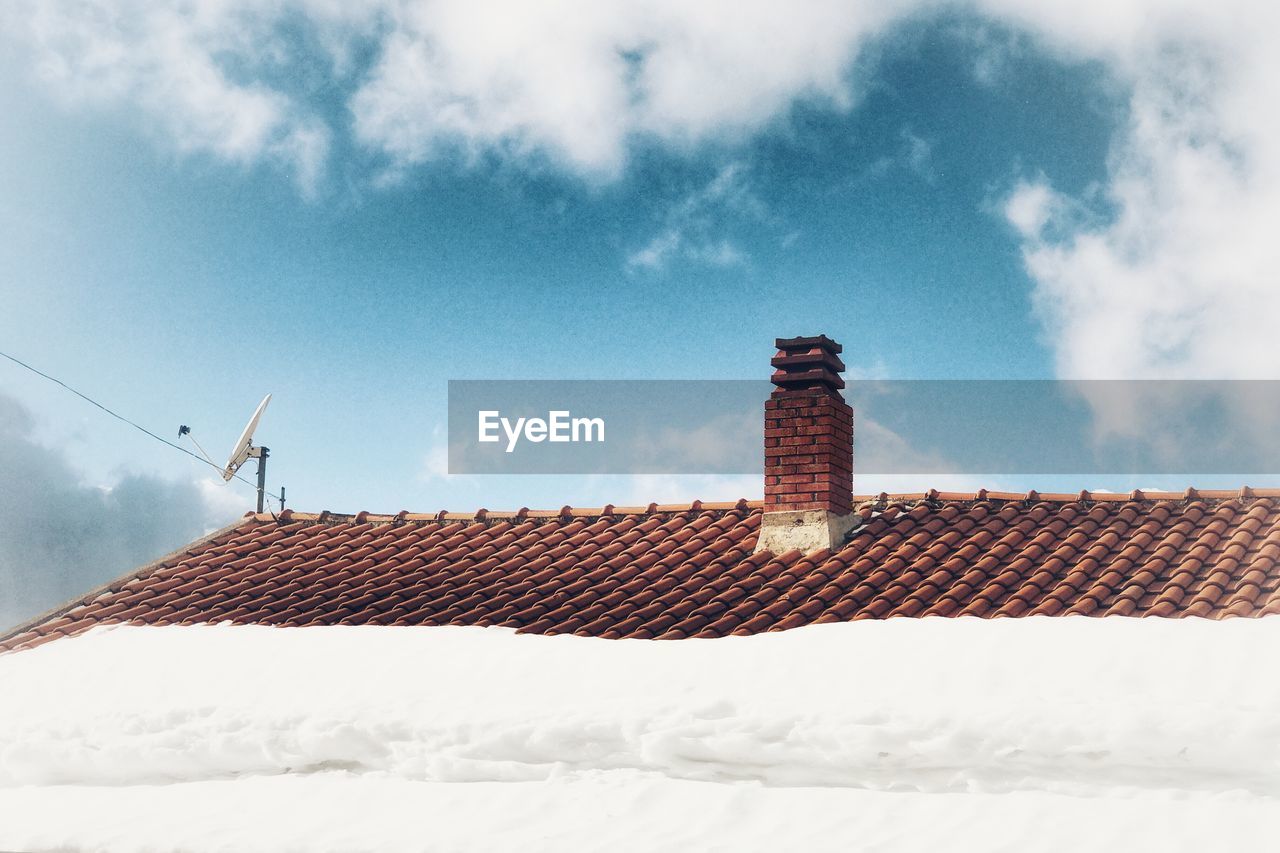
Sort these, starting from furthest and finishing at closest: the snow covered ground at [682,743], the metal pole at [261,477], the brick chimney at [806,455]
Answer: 1. the metal pole at [261,477]
2. the brick chimney at [806,455]
3. the snow covered ground at [682,743]

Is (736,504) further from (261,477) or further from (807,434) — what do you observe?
(261,477)

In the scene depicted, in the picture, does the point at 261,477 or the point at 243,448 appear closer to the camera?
the point at 243,448

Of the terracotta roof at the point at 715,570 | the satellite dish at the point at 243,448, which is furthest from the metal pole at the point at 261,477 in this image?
the terracotta roof at the point at 715,570

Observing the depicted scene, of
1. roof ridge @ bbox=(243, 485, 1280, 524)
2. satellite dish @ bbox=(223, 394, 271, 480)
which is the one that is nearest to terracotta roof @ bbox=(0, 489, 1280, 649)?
roof ridge @ bbox=(243, 485, 1280, 524)

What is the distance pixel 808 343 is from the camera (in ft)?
38.7

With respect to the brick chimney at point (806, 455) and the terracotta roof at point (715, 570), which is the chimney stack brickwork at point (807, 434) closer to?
the brick chimney at point (806, 455)

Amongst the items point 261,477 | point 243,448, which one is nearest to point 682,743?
point 243,448

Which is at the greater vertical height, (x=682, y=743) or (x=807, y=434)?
(x=807, y=434)

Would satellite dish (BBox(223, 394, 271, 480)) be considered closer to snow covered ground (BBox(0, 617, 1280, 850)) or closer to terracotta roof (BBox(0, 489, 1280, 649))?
terracotta roof (BBox(0, 489, 1280, 649))

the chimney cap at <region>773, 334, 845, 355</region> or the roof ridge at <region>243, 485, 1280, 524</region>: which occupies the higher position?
the chimney cap at <region>773, 334, 845, 355</region>

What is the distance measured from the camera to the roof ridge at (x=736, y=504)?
1109 cm

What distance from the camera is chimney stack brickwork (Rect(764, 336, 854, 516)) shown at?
447 inches

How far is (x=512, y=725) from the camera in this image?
→ 26.7 feet

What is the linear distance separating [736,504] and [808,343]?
6.30 feet
